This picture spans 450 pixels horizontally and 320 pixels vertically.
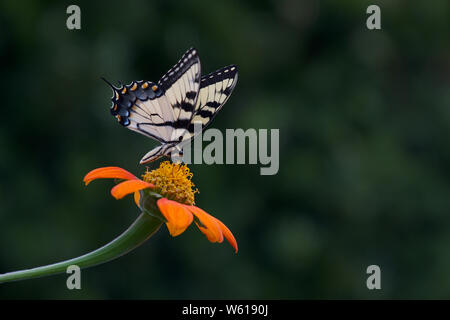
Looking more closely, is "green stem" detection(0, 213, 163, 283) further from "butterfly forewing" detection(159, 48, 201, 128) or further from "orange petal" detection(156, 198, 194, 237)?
"butterfly forewing" detection(159, 48, 201, 128)

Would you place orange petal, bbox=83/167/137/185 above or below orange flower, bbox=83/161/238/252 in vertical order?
above

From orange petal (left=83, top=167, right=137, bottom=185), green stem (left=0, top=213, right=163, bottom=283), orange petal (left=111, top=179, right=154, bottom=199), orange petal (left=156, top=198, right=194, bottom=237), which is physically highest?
orange petal (left=83, top=167, right=137, bottom=185)

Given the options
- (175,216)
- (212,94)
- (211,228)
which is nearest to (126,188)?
(175,216)

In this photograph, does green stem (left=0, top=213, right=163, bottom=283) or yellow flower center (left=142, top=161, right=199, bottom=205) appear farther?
yellow flower center (left=142, top=161, right=199, bottom=205)

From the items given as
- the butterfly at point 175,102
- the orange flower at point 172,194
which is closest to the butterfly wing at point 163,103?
the butterfly at point 175,102

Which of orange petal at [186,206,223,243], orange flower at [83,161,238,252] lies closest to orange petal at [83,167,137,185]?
orange flower at [83,161,238,252]

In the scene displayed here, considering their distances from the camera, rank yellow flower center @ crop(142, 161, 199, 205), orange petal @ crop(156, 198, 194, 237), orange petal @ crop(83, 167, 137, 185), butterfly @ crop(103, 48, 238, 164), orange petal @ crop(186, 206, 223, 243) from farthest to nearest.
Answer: butterfly @ crop(103, 48, 238, 164) < yellow flower center @ crop(142, 161, 199, 205) < orange petal @ crop(83, 167, 137, 185) < orange petal @ crop(186, 206, 223, 243) < orange petal @ crop(156, 198, 194, 237)

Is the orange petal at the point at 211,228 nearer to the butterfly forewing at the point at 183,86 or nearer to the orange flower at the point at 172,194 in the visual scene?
the orange flower at the point at 172,194
